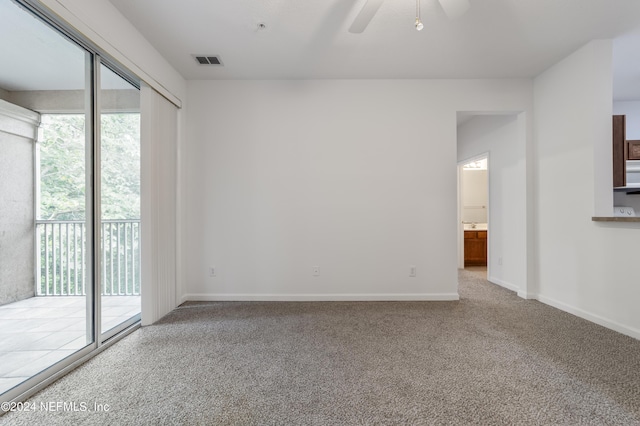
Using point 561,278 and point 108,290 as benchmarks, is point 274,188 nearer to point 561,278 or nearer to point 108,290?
point 108,290

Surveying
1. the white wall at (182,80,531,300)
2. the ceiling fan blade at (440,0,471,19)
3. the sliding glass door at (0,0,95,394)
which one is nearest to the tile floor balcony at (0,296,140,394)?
the sliding glass door at (0,0,95,394)

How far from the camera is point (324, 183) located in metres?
3.58

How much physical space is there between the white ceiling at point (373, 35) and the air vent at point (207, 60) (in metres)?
0.07

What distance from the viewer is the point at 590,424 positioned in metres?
1.46

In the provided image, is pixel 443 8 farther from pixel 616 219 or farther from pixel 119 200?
pixel 119 200

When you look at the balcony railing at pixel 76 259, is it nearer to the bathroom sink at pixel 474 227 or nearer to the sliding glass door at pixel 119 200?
the sliding glass door at pixel 119 200

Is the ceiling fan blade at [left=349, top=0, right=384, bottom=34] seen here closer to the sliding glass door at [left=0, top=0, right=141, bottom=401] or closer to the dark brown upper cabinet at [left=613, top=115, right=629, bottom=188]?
the sliding glass door at [left=0, top=0, right=141, bottom=401]

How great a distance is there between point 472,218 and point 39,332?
6544mm

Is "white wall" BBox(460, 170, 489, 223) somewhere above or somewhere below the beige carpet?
above

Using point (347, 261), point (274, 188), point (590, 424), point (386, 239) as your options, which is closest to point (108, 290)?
point (274, 188)

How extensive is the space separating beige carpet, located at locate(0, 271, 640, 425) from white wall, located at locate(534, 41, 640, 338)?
0.34 meters

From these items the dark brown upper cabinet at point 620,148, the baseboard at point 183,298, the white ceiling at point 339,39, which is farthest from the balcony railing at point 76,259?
the dark brown upper cabinet at point 620,148

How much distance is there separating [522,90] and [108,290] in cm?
545

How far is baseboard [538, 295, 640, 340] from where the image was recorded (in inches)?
97.9
